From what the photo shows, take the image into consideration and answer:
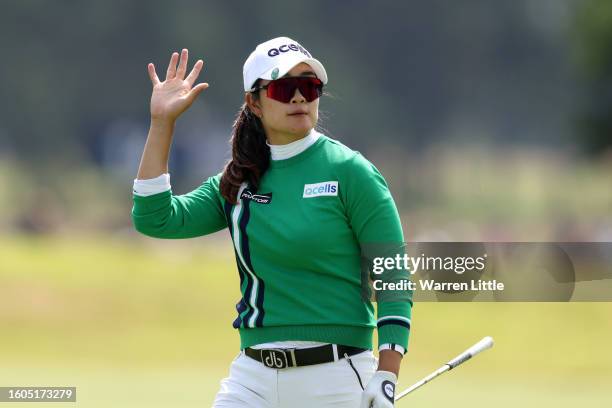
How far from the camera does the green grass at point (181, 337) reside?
15898mm

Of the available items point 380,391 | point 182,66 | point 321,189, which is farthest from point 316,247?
point 182,66

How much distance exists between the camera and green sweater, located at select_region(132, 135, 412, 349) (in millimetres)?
6309

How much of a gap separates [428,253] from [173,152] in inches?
2143

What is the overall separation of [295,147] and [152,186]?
0.68 m

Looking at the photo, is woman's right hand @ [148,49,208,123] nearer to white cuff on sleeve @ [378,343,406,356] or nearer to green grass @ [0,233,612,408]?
white cuff on sleeve @ [378,343,406,356]

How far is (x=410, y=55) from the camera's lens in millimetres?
82062

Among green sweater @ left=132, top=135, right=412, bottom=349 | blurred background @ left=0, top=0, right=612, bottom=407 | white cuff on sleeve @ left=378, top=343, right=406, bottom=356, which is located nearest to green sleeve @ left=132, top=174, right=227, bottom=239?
green sweater @ left=132, top=135, right=412, bottom=349

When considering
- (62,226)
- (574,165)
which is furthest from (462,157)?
(62,226)

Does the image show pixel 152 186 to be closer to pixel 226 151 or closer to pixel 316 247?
pixel 316 247

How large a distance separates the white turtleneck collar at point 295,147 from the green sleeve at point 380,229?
295 millimetres

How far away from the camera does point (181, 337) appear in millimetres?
23297

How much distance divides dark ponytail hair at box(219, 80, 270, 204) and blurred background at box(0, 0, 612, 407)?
737 centimetres

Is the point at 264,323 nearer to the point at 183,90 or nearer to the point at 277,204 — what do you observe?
the point at 277,204

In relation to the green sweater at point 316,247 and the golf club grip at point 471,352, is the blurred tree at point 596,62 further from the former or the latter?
the green sweater at point 316,247
